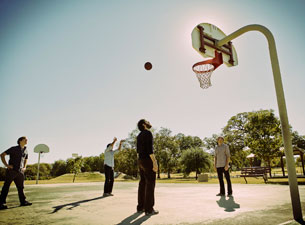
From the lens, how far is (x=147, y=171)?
4.34 meters

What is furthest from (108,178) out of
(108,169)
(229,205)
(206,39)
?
(206,39)

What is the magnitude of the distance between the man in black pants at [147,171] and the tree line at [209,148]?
83.0 feet

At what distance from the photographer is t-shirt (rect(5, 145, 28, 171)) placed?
18.7 feet

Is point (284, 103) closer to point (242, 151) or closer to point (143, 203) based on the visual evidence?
point (143, 203)

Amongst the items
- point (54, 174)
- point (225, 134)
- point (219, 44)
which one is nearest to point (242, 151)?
point (225, 134)

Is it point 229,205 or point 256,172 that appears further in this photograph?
point 256,172

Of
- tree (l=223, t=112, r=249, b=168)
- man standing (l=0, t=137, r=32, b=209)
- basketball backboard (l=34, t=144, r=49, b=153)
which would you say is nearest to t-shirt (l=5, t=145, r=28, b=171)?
man standing (l=0, t=137, r=32, b=209)

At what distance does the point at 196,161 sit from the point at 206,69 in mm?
30260

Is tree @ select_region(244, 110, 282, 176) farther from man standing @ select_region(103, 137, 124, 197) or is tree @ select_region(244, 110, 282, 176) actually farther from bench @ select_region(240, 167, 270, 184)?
man standing @ select_region(103, 137, 124, 197)

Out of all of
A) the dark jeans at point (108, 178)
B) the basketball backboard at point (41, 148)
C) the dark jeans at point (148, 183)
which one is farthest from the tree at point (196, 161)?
the dark jeans at point (148, 183)

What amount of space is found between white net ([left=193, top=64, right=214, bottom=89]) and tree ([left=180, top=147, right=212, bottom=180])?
29.6 m

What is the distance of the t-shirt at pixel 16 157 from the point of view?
571cm

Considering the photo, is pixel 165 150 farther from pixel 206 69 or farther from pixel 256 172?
pixel 206 69

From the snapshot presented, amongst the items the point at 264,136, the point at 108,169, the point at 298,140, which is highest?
the point at 298,140
